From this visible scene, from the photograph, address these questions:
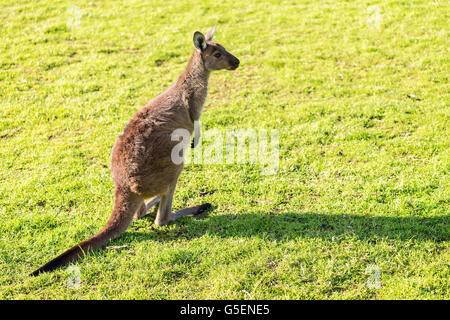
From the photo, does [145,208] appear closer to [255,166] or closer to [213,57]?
[255,166]

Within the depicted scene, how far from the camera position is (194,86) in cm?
453

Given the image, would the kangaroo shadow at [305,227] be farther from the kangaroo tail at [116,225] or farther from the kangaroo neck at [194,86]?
the kangaroo neck at [194,86]

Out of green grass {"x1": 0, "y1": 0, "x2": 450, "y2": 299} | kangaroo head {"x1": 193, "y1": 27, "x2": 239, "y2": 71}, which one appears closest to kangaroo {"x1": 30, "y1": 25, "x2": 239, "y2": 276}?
green grass {"x1": 0, "y1": 0, "x2": 450, "y2": 299}

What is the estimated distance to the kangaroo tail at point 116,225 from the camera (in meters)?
3.60

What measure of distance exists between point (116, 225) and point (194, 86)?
1.62m

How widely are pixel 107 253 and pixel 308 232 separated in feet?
5.72

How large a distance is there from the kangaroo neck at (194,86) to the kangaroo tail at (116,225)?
1094mm

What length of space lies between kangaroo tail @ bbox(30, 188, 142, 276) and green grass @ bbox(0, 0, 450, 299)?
0.12 m

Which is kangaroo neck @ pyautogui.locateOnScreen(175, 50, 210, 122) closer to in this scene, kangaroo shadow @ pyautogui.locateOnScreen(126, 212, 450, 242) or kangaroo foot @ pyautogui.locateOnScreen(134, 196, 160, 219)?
kangaroo foot @ pyautogui.locateOnScreen(134, 196, 160, 219)

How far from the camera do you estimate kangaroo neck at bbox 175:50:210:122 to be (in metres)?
4.46

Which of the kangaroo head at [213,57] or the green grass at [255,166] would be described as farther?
the kangaroo head at [213,57]

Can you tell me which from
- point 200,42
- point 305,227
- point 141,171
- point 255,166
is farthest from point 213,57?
point 305,227

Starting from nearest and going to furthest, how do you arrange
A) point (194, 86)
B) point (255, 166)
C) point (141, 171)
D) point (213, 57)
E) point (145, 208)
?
point (141, 171)
point (145, 208)
point (194, 86)
point (213, 57)
point (255, 166)

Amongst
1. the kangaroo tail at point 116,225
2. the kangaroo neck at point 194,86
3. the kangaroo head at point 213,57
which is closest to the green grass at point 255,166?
the kangaroo tail at point 116,225
